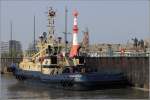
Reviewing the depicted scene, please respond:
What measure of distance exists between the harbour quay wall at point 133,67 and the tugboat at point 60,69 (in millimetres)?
880

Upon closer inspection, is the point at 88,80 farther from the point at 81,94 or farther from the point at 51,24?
the point at 51,24

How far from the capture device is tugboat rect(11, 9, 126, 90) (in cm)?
3578

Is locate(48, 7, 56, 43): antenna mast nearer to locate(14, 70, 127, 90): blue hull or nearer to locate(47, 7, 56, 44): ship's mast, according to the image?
locate(47, 7, 56, 44): ship's mast

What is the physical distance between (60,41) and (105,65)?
4498 mm

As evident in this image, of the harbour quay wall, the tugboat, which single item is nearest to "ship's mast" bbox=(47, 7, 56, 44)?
the tugboat

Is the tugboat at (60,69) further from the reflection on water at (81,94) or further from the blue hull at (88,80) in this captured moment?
the reflection on water at (81,94)

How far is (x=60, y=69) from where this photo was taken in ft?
132

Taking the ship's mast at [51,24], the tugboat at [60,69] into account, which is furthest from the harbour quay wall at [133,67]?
the ship's mast at [51,24]

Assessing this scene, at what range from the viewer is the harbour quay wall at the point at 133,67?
35.7 meters

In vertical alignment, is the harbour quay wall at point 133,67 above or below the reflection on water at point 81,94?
above

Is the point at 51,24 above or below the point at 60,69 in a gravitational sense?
above

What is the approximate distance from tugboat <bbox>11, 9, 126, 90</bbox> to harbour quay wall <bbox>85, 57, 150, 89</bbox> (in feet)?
2.89

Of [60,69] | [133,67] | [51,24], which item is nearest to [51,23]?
[51,24]

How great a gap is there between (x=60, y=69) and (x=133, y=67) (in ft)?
20.2
